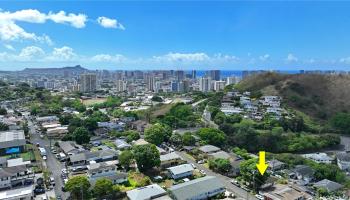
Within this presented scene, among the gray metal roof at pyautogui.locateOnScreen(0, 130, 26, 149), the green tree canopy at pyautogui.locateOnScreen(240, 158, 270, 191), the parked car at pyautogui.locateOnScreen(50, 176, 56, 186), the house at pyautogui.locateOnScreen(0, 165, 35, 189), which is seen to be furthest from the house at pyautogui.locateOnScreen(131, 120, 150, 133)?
the green tree canopy at pyautogui.locateOnScreen(240, 158, 270, 191)

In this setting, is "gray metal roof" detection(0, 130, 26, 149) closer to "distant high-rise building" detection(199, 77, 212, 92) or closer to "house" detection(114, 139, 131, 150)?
"house" detection(114, 139, 131, 150)

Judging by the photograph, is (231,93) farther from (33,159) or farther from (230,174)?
(33,159)

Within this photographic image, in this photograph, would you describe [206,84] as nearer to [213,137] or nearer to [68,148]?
[213,137]

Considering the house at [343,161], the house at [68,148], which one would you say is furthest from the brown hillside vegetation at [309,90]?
the house at [68,148]

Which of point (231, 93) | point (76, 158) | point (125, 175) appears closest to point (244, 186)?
point (125, 175)

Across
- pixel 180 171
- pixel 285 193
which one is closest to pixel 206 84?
pixel 180 171

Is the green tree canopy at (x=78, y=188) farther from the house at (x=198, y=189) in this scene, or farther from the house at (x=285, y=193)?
the house at (x=285, y=193)
